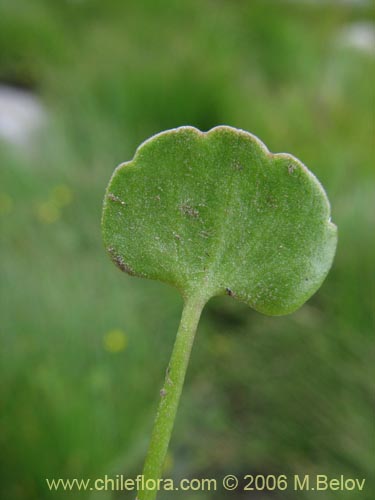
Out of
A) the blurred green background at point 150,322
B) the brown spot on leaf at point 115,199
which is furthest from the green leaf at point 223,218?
the blurred green background at point 150,322

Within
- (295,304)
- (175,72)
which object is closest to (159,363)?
(295,304)

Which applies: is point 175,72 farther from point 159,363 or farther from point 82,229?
point 159,363

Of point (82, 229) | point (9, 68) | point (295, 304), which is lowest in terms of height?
point (82, 229)

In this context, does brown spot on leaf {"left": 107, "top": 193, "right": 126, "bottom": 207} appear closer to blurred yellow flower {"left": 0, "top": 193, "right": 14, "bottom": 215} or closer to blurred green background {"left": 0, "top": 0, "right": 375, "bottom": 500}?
blurred green background {"left": 0, "top": 0, "right": 375, "bottom": 500}

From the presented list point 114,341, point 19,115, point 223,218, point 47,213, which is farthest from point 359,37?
point 223,218

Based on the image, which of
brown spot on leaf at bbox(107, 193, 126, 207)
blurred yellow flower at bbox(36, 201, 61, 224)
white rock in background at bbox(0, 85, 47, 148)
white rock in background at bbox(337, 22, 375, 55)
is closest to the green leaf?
brown spot on leaf at bbox(107, 193, 126, 207)
